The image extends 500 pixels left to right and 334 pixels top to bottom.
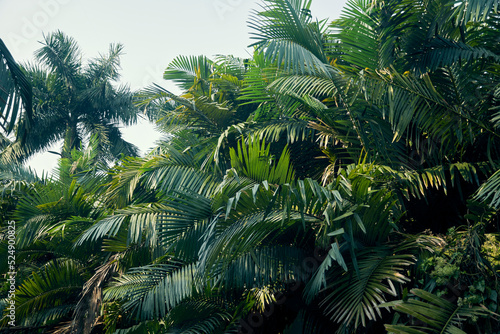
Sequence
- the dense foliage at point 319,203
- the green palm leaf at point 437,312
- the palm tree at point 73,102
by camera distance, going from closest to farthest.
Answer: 1. the green palm leaf at point 437,312
2. the dense foliage at point 319,203
3. the palm tree at point 73,102

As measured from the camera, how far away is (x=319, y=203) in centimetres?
Result: 374

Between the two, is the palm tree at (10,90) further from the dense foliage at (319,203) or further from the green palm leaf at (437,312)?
the green palm leaf at (437,312)

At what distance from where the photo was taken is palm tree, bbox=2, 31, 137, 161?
13.3 meters

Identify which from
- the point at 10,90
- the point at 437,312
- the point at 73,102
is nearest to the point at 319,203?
the point at 437,312

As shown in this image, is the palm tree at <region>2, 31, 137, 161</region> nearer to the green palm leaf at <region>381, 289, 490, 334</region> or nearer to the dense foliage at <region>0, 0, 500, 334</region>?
the dense foliage at <region>0, 0, 500, 334</region>

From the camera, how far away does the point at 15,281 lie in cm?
744

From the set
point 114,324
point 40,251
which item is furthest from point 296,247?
point 40,251

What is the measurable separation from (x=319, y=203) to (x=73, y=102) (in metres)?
12.1

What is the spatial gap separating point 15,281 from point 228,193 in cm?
551

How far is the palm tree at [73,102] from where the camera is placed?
43.5 ft

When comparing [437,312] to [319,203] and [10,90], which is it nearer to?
[319,203]

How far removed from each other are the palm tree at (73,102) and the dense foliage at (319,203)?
24.1ft

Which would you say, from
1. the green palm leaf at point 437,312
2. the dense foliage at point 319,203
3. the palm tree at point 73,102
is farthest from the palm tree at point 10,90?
the palm tree at point 73,102

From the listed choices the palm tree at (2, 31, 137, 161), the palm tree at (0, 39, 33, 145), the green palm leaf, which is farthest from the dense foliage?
the palm tree at (2, 31, 137, 161)
